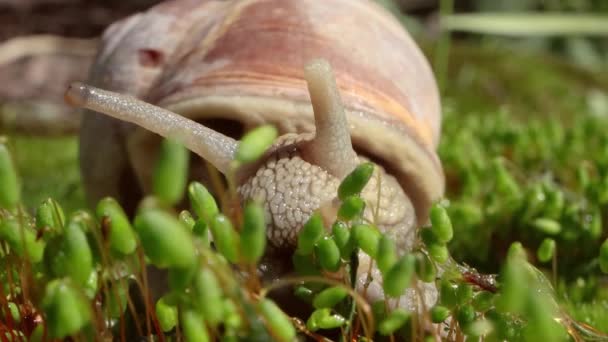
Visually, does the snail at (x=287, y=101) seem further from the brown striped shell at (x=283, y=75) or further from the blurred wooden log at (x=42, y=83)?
the blurred wooden log at (x=42, y=83)

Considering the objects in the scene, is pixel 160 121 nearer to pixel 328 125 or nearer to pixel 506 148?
pixel 328 125

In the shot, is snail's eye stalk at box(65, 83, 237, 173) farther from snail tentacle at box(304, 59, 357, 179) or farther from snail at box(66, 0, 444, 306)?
snail tentacle at box(304, 59, 357, 179)

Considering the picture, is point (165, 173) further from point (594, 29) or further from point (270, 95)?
point (594, 29)

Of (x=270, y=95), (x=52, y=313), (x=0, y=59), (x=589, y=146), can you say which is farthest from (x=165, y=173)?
(x=0, y=59)

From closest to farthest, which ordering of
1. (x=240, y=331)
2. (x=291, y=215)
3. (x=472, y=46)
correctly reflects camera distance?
(x=240, y=331) → (x=291, y=215) → (x=472, y=46)

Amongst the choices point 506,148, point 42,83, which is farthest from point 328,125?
point 42,83
